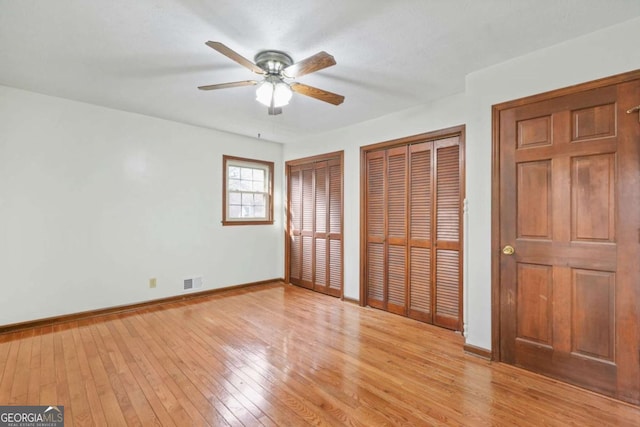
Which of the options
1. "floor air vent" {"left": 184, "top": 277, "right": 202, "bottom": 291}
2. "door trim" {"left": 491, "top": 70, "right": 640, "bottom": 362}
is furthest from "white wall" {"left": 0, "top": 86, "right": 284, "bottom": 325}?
"door trim" {"left": 491, "top": 70, "right": 640, "bottom": 362}

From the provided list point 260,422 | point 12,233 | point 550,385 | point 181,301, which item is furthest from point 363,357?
point 12,233

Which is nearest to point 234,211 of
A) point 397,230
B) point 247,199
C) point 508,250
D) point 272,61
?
point 247,199

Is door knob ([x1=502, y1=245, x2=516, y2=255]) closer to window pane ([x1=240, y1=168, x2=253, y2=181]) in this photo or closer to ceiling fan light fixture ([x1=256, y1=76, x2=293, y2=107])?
ceiling fan light fixture ([x1=256, y1=76, x2=293, y2=107])

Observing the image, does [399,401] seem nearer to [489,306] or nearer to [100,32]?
[489,306]

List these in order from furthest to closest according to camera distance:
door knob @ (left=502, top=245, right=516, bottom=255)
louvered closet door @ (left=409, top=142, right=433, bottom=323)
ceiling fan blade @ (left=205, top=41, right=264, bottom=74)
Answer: louvered closet door @ (left=409, top=142, right=433, bottom=323) → door knob @ (left=502, top=245, right=516, bottom=255) → ceiling fan blade @ (left=205, top=41, right=264, bottom=74)

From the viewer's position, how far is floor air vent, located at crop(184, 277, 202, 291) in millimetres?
4285

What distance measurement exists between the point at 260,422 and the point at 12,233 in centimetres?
324

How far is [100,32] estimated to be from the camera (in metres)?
2.07

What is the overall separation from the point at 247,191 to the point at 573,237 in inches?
166

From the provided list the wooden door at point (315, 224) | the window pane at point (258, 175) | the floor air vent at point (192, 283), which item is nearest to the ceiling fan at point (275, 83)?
the wooden door at point (315, 224)

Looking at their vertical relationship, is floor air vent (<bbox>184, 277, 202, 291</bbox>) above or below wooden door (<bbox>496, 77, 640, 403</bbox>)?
below

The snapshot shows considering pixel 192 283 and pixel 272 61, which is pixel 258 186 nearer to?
pixel 192 283

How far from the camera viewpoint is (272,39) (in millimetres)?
2133

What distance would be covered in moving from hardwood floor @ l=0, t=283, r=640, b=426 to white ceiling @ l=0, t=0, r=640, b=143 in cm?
247
